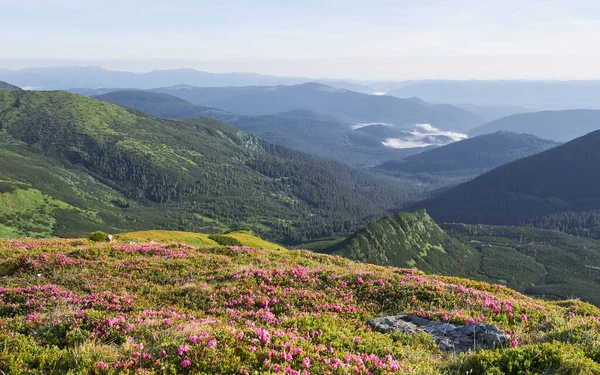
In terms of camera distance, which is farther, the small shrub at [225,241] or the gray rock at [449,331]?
the small shrub at [225,241]

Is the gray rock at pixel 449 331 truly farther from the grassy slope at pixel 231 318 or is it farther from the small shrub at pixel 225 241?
the small shrub at pixel 225 241

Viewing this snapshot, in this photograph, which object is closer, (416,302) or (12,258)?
(416,302)

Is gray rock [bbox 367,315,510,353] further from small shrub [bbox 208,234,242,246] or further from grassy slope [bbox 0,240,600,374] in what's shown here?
small shrub [bbox 208,234,242,246]

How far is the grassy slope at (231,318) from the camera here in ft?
33.4

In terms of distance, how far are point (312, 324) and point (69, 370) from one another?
27.8 feet

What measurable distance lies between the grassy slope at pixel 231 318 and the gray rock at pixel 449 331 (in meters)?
0.76

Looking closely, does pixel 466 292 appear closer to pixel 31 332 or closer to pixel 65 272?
pixel 31 332

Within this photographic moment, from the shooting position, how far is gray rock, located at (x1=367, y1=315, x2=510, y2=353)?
13414 millimetres

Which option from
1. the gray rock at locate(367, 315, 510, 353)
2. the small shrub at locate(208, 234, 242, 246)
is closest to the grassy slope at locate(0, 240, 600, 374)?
the gray rock at locate(367, 315, 510, 353)

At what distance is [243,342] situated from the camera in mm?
11258

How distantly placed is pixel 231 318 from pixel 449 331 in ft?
31.7

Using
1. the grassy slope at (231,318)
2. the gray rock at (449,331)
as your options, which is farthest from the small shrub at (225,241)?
the gray rock at (449,331)

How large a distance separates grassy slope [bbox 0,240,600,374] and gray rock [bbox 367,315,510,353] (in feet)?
2.48

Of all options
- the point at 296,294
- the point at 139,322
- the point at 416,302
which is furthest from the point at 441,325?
the point at 139,322
